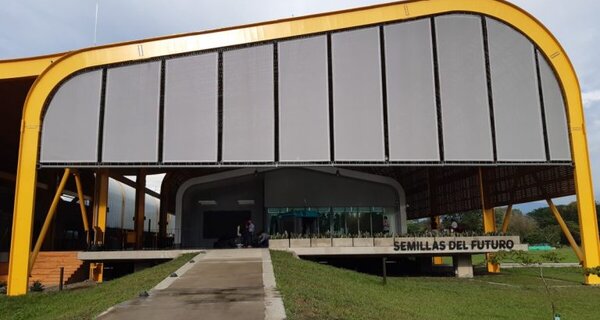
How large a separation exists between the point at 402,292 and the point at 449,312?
367 centimetres

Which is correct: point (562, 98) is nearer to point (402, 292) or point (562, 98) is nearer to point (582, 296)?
point (582, 296)

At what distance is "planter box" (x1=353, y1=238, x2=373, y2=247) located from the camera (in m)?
25.4

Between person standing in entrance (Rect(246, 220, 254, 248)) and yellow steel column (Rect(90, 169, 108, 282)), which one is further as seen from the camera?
person standing in entrance (Rect(246, 220, 254, 248))

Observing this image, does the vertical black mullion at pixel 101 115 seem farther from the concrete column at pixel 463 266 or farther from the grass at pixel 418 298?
the concrete column at pixel 463 266

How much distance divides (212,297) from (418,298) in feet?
30.0

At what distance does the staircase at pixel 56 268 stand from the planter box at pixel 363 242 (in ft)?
49.6

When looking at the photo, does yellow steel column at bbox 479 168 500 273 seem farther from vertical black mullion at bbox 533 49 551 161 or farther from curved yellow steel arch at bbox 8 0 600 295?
curved yellow steel arch at bbox 8 0 600 295

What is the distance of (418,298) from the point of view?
17312 mm

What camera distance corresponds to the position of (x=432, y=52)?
25703mm

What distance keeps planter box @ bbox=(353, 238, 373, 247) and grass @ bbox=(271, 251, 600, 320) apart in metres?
4.24

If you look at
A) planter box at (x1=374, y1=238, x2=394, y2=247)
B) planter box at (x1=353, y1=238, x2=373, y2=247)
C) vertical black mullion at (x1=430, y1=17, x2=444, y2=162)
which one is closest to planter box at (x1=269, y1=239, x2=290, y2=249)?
planter box at (x1=353, y1=238, x2=373, y2=247)

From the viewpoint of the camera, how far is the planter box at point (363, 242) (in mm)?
25420

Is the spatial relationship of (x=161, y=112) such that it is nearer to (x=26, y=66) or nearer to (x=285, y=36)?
(x=26, y=66)

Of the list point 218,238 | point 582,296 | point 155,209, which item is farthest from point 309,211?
point 155,209
